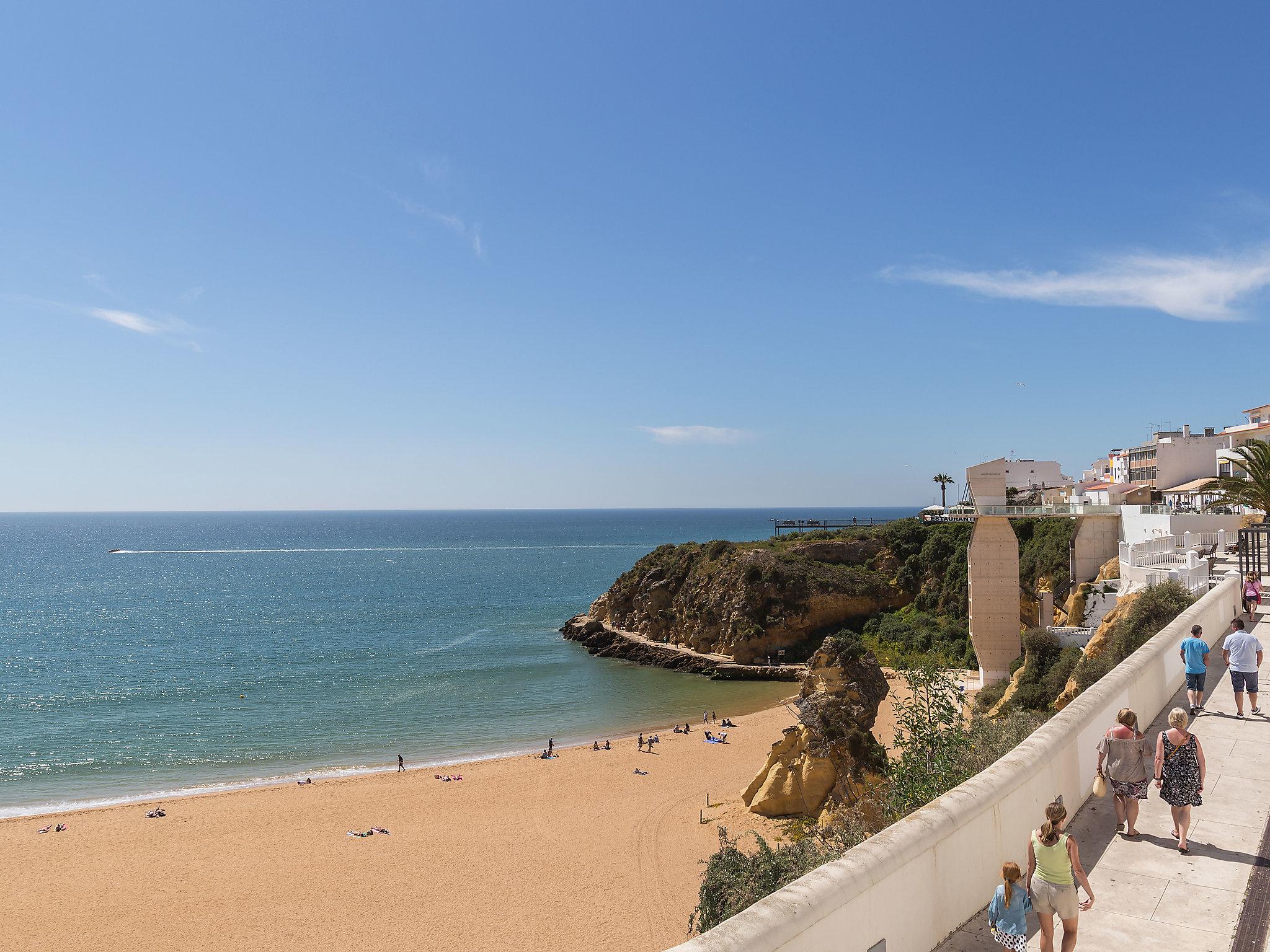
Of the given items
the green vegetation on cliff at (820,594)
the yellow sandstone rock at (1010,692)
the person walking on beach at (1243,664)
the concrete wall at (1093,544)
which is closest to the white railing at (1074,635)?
the yellow sandstone rock at (1010,692)

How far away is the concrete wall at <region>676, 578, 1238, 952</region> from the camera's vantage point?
138 inches

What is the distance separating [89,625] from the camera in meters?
69.8

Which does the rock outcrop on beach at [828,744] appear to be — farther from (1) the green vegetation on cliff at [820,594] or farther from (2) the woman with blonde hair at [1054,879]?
(1) the green vegetation on cliff at [820,594]

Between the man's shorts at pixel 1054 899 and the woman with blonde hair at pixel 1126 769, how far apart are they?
202 cm

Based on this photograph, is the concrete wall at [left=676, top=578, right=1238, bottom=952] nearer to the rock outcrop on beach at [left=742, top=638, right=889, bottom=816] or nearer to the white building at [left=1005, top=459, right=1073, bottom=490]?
the rock outcrop on beach at [left=742, top=638, right=889, bottom=816]

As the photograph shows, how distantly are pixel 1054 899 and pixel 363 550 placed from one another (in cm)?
17789

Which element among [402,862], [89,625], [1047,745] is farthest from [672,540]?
[1047,745]

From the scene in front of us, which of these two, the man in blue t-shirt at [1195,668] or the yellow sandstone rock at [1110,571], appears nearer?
the man in blue t-shirt at [1195,668]

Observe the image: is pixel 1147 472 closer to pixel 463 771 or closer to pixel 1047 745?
pixel 463 771

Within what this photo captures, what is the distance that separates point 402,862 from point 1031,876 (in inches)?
859

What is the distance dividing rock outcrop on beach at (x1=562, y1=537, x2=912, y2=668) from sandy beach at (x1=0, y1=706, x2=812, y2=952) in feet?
66.6

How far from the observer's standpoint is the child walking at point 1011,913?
446 centimetres

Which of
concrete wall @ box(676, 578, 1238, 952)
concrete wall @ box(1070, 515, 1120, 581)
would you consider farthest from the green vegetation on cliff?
concrete wall @ box(676, 578, 1238, 952)

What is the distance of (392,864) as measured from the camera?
22.6 m
